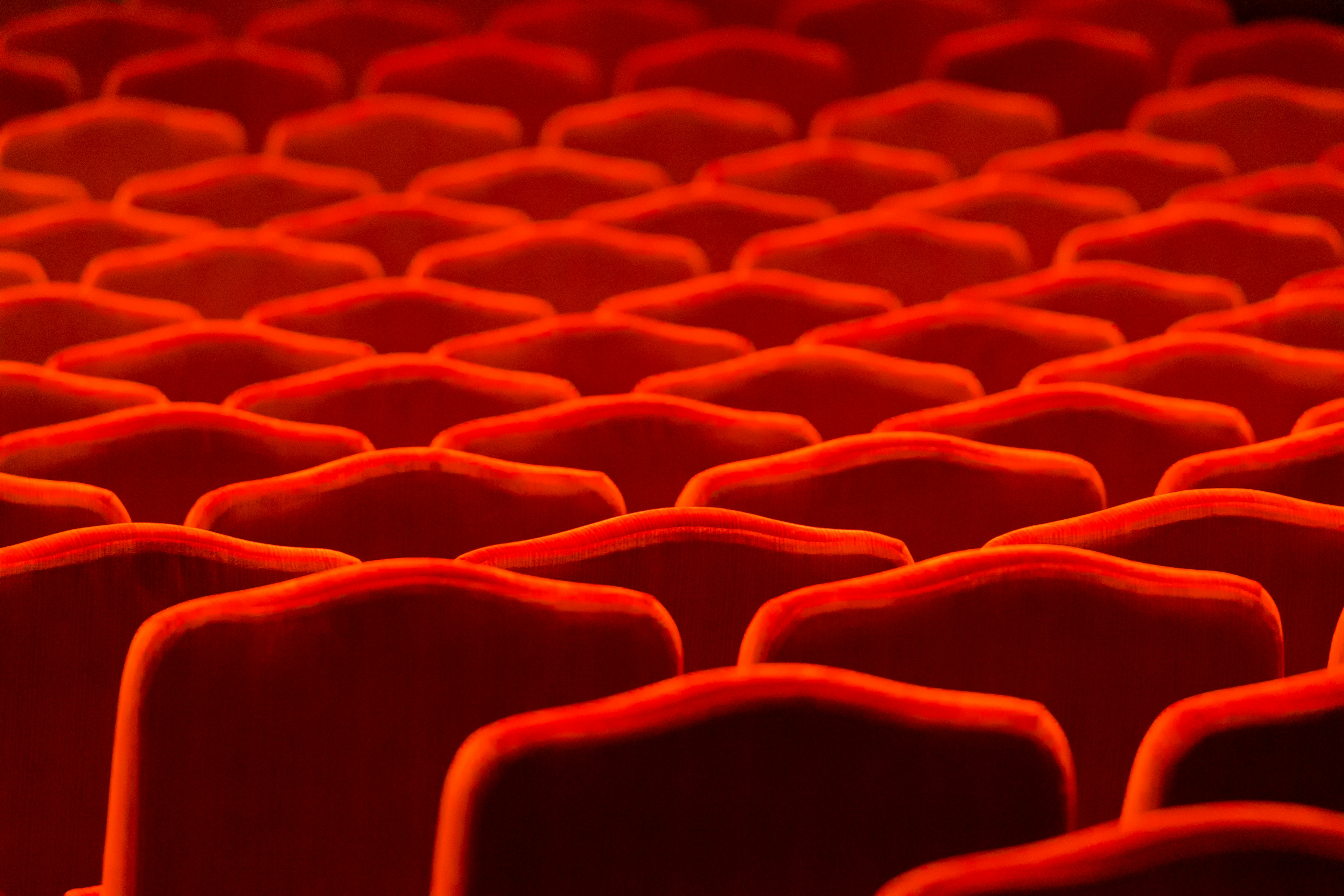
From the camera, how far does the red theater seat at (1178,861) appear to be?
26cm

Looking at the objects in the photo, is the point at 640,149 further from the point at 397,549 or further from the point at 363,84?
the point at 397,549

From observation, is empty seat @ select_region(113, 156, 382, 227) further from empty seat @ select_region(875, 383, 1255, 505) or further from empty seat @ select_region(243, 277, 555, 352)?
empty seat @ select_region(875, 383, 1255, 505)

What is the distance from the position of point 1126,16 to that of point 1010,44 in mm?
169

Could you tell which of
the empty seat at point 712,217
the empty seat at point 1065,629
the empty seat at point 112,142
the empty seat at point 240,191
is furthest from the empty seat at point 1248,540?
the empty seat at point 112,142

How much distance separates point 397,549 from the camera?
19.8 inches

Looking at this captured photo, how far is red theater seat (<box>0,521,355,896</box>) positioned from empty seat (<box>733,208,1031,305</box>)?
503mm

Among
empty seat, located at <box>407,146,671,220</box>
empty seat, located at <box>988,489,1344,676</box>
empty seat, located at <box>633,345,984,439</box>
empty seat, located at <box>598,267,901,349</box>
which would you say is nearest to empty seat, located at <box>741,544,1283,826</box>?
empty seat, located at <box>988,489,1344,676</box>

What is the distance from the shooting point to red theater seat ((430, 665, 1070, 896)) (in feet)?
0.99

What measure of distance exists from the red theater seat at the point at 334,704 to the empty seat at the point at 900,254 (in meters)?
0.52

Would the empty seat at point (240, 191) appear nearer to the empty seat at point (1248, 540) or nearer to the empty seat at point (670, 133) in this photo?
the empty seat at point (670, 133)

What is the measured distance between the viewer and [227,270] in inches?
32.8

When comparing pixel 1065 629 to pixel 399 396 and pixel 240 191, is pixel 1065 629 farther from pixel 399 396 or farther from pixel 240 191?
pixel 240 191

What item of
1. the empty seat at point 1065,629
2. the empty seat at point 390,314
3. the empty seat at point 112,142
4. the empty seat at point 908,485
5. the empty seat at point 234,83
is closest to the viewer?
the empty seat at point 1065,629

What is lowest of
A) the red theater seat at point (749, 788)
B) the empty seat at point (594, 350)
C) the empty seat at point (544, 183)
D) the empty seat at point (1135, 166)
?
the red theater seat at point (749, 788)
